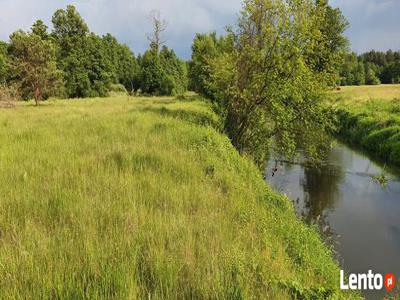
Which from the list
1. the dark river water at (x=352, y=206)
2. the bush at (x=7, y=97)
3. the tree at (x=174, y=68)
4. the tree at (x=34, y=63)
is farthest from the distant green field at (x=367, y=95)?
the bush at (x=7, y=97)

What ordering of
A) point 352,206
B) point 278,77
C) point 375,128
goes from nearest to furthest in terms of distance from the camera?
point 352,206
point 278,77
point 375,128

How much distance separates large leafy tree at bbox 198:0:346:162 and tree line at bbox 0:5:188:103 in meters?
25.0

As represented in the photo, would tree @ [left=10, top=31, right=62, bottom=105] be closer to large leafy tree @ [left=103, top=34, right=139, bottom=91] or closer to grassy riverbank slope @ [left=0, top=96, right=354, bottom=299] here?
large leafy tree @ [left=103, top=34, right=139, bottom=91]

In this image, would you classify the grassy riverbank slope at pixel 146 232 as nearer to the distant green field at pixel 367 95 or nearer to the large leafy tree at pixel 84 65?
the distant green field at pixel 367 95

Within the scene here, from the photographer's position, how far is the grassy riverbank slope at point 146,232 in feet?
11.9

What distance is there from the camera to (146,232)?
4.66 metres

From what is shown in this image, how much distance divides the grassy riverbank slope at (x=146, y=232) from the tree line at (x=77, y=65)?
29.3m

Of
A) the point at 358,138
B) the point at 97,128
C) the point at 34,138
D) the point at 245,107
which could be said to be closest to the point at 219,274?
the point at 34,138

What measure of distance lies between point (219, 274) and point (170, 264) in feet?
1.65

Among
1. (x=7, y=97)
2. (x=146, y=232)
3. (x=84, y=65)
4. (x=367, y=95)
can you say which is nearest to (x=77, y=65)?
(x=84, y=65)

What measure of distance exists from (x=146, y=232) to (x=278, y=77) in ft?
36.6

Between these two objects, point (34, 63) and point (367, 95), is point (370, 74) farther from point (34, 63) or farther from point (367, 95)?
point (34, 63)

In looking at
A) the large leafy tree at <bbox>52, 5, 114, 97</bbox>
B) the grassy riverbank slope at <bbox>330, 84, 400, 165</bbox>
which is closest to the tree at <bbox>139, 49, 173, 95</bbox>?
the large leafy tree at <bbox>52, 5, 114, 97</bbox>

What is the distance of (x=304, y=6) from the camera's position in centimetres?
1412
